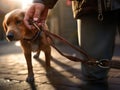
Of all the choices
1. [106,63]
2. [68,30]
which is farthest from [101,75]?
[68,30]

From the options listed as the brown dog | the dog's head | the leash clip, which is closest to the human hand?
the leash clip

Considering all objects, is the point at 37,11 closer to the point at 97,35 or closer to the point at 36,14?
the point at 36,14

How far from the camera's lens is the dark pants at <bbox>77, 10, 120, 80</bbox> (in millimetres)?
4172

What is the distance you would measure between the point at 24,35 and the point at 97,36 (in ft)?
4.01

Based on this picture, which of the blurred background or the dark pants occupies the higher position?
the dark pants

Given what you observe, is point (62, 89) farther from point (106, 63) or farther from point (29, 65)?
point (106, 63)

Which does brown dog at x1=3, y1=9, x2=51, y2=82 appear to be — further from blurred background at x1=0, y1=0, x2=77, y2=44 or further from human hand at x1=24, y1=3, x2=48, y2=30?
blurred background at x1=0, y1=0, x2=77, y2=44

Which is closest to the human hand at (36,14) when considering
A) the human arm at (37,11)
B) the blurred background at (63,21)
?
the human arm at (37,11)

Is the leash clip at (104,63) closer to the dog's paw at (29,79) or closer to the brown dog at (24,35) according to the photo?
the brown dog at (24,35)

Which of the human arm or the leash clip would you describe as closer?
the leash clip

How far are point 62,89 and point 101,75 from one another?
0.54 m

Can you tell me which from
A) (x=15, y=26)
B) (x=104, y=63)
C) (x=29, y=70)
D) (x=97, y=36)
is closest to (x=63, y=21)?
(x=29, y=70)

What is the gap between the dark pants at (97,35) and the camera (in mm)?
4172

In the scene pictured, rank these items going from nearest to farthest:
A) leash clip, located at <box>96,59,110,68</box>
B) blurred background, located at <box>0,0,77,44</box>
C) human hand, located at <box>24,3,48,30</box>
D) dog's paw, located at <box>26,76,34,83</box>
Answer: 1. leash clip, located at <box>96,59,110,68</box>
2. human hand, located at <box>24,3,48,30</box>
3. dog's paw, located at <box>26,76,34,83</box>
4. blurred background, located at <box>0,0,77,44</box>
